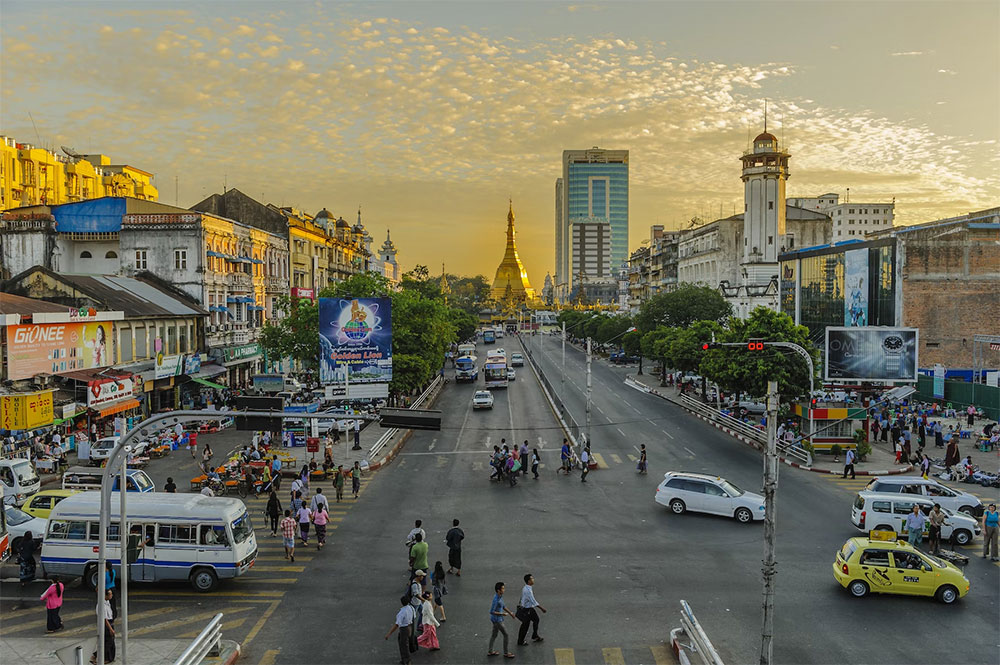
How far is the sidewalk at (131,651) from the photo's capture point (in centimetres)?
1476

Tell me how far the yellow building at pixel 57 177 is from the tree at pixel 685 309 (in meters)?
59.3

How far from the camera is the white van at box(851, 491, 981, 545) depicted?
22.6 m

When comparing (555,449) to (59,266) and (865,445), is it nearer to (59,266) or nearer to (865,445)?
(865,445)

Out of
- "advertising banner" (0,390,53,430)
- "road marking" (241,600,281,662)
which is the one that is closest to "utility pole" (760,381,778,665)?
"road marking" (241,600,281,662)

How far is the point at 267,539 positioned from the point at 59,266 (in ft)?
135

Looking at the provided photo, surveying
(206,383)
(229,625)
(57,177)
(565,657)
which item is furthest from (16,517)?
(57,177)

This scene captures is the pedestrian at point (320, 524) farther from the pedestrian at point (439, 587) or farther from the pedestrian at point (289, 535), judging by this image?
the pedestrian at point (439, 587)

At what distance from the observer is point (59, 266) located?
54.2 metres

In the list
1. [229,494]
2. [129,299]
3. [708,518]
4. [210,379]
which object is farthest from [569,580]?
[210,379]

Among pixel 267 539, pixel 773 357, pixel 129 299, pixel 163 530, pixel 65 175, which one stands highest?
pixel 65 175

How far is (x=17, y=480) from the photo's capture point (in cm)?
2662

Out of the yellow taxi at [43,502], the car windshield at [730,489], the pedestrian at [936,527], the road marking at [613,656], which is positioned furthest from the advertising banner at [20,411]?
the pedestrian at [936,527]

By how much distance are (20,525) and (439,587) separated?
12882 mm

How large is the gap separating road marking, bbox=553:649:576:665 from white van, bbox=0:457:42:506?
20760 millimetres
